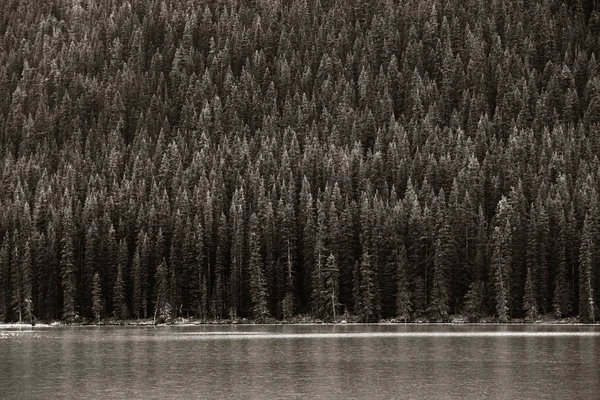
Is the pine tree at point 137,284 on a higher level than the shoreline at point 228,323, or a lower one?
higher

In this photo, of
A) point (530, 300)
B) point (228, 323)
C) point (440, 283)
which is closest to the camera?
point (530, 300)

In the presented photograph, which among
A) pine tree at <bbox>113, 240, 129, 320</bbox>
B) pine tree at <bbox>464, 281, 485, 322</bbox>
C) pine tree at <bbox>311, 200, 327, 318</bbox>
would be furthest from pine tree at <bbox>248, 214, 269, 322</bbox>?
pine tree at <bbox>464, 281, 485, 322</bbox>

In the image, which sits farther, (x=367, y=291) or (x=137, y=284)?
(x=137, y=284)

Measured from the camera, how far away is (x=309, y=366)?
74812 mm

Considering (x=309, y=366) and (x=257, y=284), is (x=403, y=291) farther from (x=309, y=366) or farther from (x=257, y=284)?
(x=309, y=366)

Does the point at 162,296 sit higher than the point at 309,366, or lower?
higher

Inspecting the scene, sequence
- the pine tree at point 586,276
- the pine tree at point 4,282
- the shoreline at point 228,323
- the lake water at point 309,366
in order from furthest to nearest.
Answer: the pine tree at point 4,282 < the shoreline at point 228,323 < the pine tree at point 586,276 < the lake water at point 309,366

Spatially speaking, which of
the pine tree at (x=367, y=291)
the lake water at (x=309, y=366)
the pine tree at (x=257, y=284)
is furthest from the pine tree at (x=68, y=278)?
the pine tree at (x=367, y=291)

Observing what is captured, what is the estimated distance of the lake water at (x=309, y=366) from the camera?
60.4m

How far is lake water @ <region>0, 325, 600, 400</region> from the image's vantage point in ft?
198

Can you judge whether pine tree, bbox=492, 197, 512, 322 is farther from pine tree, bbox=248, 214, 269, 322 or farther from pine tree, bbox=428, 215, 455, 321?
pine tree, bbox=248, 214, 269, 322

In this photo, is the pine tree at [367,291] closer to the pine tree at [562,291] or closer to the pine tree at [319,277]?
the pine tree at [319,277]

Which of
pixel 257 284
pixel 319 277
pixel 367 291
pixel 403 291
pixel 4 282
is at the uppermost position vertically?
pixel 4 282

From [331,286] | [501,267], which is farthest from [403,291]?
[501,267]
